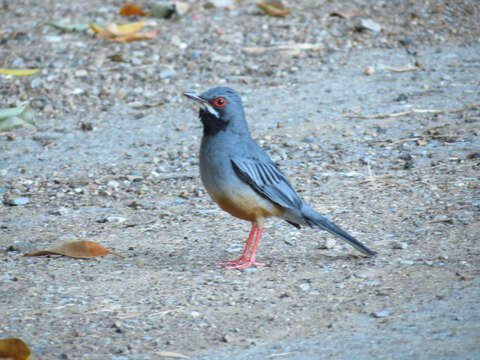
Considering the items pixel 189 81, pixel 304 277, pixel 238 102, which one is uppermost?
pixel 238 102

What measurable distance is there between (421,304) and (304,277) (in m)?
0.82

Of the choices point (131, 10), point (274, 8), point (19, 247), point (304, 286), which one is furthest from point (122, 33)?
point (304, 286)

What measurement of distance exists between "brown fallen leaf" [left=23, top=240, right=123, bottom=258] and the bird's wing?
1.09 m

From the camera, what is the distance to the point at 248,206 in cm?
488

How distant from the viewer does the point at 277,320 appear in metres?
4.13

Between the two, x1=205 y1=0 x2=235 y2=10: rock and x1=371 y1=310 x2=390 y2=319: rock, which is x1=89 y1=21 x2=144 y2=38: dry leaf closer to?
x1=205 y1=0 x2=235 y2=10: rock

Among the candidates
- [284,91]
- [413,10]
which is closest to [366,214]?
[284,91]

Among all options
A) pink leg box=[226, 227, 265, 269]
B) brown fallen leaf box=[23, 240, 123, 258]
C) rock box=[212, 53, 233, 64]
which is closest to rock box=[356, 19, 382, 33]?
rock box=[212, 53, 233, 64]

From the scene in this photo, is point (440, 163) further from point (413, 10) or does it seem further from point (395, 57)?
point (413, 10)

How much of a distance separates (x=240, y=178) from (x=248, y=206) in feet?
0.65

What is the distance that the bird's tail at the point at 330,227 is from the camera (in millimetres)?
4805

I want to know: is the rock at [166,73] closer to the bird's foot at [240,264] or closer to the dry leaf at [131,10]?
the dry leaf at [131,10]

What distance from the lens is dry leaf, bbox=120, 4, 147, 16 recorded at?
1109 cm

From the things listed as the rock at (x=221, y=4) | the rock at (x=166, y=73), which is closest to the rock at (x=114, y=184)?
the rock at (x=166, y=73)
